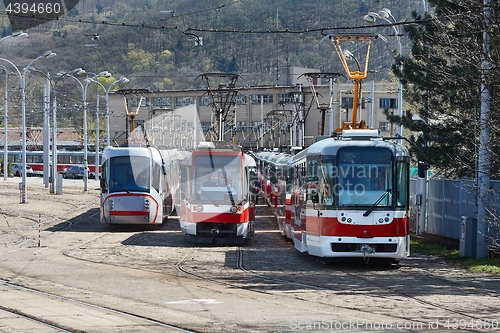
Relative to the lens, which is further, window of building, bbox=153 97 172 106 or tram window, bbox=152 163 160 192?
window of building, bbox=153 97 172 106

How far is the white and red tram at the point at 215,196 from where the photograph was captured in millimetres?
25188

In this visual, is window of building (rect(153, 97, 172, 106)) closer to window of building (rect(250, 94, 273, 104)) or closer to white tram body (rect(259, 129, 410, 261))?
window of building (rect(250, 94, 273, 104))

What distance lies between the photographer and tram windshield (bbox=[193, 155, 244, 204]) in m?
25.3

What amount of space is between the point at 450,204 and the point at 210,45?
116 meters

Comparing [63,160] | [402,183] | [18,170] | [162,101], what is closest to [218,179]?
[402,183]

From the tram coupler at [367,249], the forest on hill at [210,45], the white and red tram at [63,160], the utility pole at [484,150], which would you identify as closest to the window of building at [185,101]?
the white and red tram at [63,160]

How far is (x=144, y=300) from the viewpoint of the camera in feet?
48.0

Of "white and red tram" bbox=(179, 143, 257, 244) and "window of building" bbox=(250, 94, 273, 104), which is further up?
"window of building" bbox=(250, 94, 273, 104)

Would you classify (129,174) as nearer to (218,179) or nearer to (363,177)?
(218,179)

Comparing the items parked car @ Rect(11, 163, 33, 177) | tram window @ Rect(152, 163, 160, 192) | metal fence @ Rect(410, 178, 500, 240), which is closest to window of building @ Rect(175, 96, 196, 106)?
parked car @ Rect(11, 163, 33, 177)

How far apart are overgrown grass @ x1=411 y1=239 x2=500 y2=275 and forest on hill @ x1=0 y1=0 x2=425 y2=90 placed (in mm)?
97127

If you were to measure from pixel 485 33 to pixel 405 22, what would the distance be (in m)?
6.34

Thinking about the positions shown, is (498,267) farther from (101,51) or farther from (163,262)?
(101,51)

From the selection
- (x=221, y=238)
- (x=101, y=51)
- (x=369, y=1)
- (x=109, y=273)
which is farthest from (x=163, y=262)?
(x=369, y=1)
